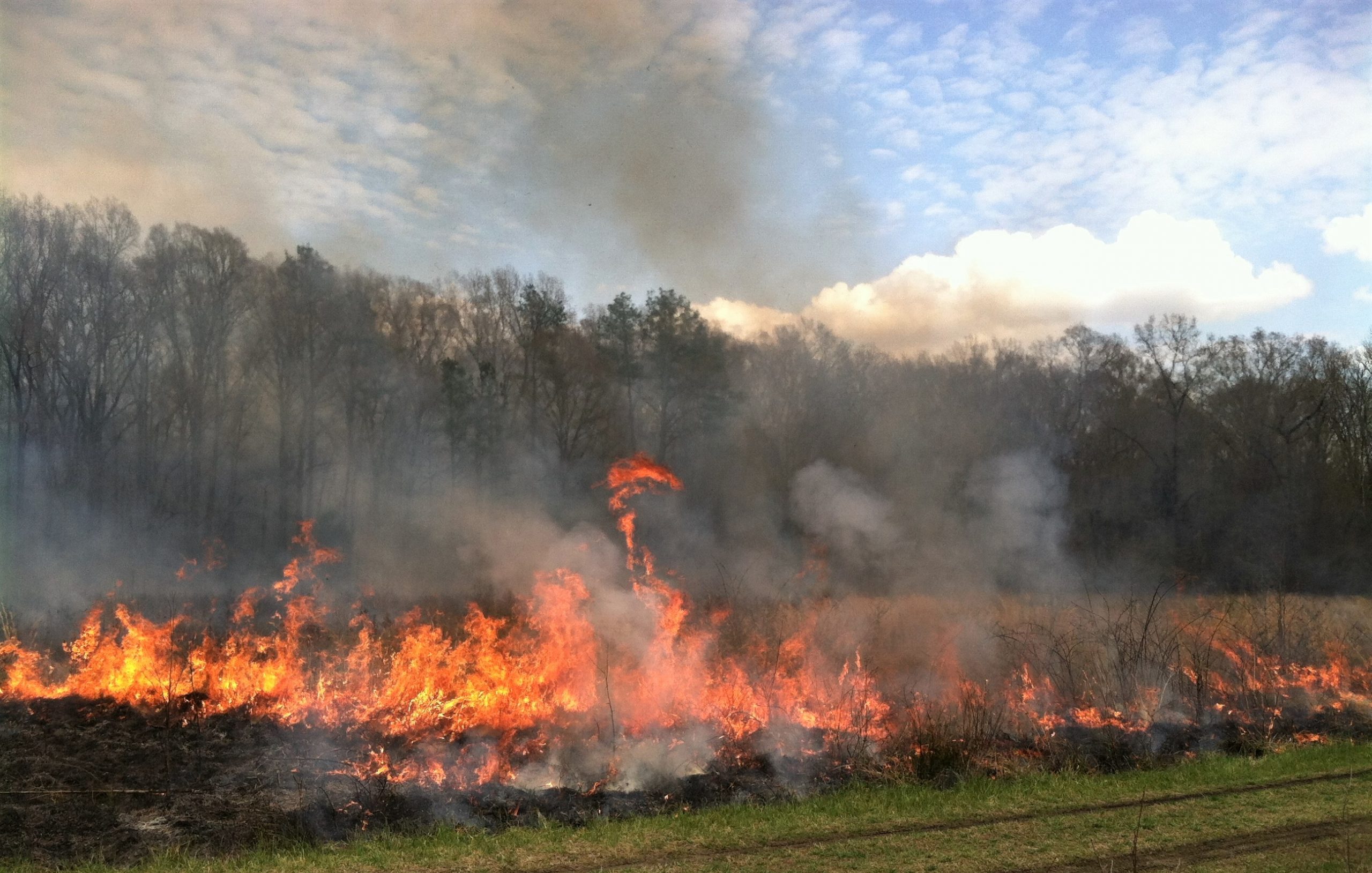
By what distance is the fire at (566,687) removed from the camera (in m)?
9.95

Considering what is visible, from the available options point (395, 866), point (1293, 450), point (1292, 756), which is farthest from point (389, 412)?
point (1293, 450)

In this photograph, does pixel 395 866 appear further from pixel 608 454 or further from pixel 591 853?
pixel 608 454

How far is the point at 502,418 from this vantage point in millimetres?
25969

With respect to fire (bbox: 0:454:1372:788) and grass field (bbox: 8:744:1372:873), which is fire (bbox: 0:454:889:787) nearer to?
fire (bbox: 0:454:1372:788)

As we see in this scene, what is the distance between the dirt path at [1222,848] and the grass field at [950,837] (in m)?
0.02

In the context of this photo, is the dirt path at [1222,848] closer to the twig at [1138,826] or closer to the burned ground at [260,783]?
the twig at [1138,826]

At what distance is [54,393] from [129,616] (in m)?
22.8

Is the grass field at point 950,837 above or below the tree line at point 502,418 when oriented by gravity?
below

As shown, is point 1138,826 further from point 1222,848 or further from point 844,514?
point 844,514

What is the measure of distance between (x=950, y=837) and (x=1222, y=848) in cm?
215

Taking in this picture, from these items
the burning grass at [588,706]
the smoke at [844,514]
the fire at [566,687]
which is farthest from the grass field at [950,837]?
the smoke at [844,514]

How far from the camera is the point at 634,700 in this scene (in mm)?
10828

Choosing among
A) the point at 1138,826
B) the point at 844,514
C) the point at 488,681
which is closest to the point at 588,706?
the point at 488,681

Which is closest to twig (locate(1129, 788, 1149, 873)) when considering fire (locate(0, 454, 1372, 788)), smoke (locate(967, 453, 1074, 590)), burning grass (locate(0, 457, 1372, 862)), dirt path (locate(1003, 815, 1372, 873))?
dirt path (locate(1003, 815, 1372, 873))
